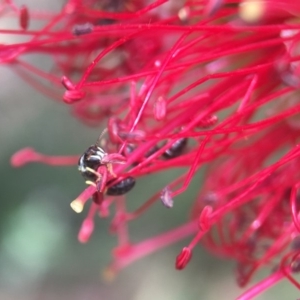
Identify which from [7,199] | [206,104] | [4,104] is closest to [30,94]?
[4,104]

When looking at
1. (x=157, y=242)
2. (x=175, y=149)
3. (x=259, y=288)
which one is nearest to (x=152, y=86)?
(x=175, y=149)

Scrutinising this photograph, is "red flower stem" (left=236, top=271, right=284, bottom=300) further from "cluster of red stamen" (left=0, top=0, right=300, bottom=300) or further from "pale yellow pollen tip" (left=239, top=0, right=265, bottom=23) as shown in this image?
"pale yellow pollen tip" (left=239, top=0, right=265, bottom=23)

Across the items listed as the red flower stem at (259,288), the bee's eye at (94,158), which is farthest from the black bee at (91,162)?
the red flower stem at (259,288)

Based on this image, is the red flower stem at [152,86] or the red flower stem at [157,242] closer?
the red flower stem at [152,86]

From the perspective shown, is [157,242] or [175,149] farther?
[157,242]

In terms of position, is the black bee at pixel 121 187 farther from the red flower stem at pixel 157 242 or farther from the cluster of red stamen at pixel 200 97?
the red flower stem at pixel 157 242

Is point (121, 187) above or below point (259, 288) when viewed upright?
above

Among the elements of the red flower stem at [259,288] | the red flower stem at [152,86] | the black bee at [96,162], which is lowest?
the red flower stem at [259,288]

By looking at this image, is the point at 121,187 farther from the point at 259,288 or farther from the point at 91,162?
the point at 259,288
